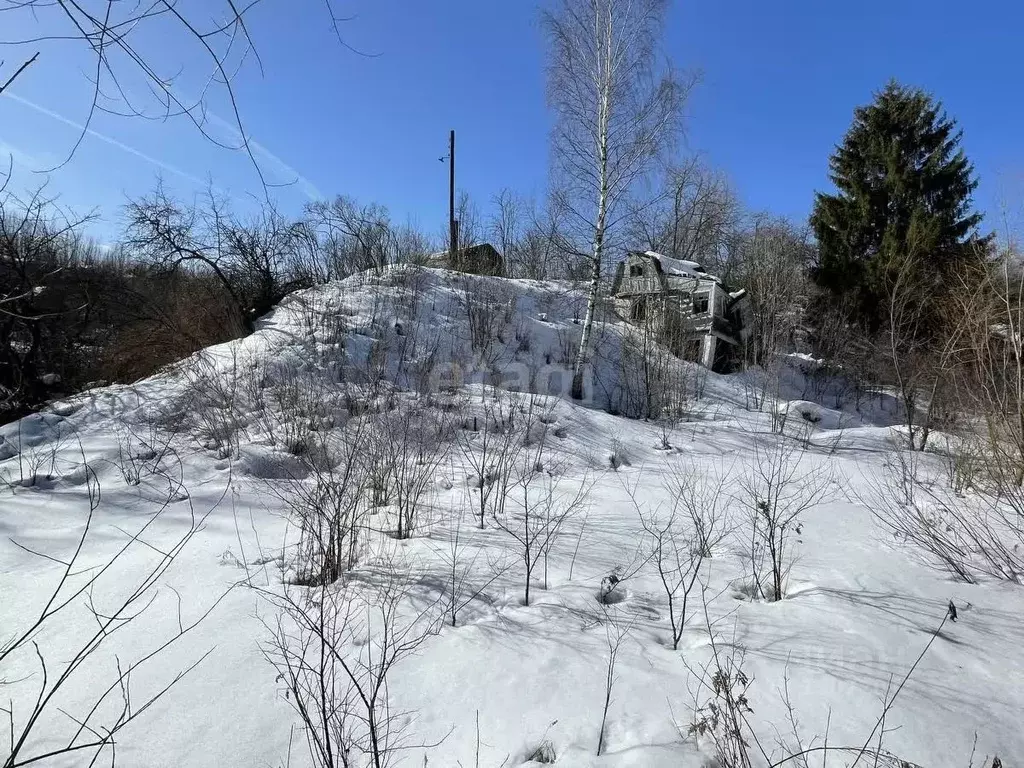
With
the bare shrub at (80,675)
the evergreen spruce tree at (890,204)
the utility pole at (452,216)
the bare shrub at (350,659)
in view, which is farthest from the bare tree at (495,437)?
the evergreen spruce tree at (890,204)

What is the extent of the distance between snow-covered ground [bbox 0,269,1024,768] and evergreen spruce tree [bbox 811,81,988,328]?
510 inches

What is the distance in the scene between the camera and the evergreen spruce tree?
1502 cm

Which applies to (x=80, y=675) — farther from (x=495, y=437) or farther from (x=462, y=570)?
(x=495, y=437)

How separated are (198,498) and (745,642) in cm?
467

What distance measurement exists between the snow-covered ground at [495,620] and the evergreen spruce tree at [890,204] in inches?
510

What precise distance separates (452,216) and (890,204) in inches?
628

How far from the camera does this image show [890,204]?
15938 millimetres

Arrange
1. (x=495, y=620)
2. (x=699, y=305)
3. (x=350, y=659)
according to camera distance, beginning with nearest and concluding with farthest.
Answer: (x=350, y=659) → (x=495, y=620) → (x=699, y=305)

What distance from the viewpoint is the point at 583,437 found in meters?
7.39

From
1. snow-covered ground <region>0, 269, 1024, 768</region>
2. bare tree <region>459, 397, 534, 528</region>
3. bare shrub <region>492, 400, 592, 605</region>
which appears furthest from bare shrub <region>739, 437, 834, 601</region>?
bare tree <region>459, 397, 534, 528</region>

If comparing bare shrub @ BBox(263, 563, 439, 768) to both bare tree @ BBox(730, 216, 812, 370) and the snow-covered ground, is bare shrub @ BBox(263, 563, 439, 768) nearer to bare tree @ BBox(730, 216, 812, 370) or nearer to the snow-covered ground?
the snow-covered ground

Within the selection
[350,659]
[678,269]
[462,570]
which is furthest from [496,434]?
[678,269]

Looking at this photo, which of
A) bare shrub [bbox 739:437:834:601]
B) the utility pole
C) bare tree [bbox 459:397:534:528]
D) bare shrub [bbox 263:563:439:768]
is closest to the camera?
bare shrub [bbox 263:563:439:768]

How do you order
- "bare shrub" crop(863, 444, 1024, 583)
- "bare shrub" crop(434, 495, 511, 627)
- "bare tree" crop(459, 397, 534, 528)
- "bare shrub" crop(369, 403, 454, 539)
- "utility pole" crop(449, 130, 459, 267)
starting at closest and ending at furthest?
"bare shrub" crop(434, 495, 511, 627) < "bare shrub" crop(863, 444, 1024, 583) < "bare shrub" crop(369, 403, 454, 539) < "bare tree" crop(459, 397, 534, 528) < "utility pole" crop(449, 130, 459, 267)
